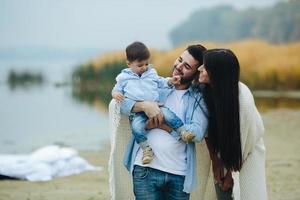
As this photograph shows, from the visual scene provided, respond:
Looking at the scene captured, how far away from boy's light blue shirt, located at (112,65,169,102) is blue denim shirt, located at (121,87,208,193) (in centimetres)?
3

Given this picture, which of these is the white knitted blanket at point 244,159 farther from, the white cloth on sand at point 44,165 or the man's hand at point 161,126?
the white cloth on sand at point 44,165

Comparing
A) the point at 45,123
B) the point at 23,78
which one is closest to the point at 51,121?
the point at 45,123

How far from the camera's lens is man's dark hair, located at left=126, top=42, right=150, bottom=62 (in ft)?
9.37

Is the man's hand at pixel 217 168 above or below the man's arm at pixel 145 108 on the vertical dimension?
below

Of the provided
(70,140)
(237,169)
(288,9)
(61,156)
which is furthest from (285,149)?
(288,9)

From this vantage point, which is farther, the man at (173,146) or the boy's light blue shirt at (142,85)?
the boy's light blue shirt at (142,85)

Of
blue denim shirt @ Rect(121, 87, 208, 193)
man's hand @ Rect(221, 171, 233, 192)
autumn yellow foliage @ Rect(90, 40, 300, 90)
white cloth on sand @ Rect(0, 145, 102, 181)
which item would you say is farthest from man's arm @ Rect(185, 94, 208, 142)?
autumn yellow foliage @ Rect(90, 40, 300, 90)

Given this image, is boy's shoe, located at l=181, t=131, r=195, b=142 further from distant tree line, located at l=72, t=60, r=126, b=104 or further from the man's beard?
distant tree line, located at l=72, t=60, r=126, b=104

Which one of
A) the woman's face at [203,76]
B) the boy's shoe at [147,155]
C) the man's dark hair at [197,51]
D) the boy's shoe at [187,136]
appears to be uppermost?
the man's dark hair at [197,51]

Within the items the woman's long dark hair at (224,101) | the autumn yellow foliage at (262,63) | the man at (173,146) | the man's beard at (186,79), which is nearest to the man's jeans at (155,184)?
the man at (173,146)

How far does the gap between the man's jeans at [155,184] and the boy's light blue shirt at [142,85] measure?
0.31 metres

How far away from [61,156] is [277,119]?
7.71 m

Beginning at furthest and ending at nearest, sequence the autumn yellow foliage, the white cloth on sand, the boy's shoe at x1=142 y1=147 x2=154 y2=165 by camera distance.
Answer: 1. the autumn yellow foliage
2. the white cloth on sand
3. the boy's shoe at x1=142 y1=147 x2=154 y2=165

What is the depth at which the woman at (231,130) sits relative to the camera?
283cm
